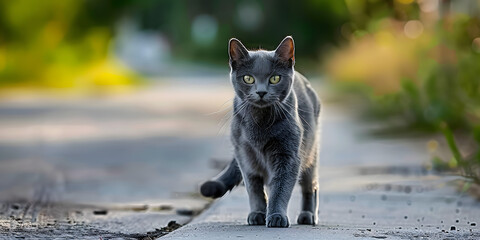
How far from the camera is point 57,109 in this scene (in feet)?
67.9

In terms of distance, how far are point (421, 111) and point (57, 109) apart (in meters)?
8.86

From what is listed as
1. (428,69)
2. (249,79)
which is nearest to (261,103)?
(249,79)

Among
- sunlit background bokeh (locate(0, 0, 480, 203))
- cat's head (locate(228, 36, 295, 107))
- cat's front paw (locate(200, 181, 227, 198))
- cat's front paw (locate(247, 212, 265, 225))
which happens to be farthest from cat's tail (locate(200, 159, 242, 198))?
sunlit background bokeh (locate(0, 0, 480, 203))

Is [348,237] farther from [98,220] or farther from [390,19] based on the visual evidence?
[390,19]

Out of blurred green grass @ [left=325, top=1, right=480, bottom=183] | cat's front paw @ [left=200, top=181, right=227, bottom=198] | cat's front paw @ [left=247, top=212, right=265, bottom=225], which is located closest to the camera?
cat's front paw @ [left=247, top=212, right=265, bottom=225]

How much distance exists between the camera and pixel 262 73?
616 cm

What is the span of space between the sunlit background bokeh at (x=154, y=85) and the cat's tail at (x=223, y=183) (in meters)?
2.06

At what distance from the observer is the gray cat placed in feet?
20.2

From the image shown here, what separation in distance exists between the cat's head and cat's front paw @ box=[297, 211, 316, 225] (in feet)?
2.93

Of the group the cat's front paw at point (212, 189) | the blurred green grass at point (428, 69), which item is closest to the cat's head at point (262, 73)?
the cat's front paw at point (212, 189)

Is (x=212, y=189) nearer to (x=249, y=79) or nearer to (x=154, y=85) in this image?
(x=249, y=79)

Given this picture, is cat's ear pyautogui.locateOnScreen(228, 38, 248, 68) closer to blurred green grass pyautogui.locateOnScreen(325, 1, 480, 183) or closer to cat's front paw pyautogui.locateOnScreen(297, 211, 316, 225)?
cat's front paw pyautogui.locateOnScreen(297, 211, 316, 225)

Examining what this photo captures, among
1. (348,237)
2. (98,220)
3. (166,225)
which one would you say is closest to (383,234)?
(348,237)

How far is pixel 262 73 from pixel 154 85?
2719cm
